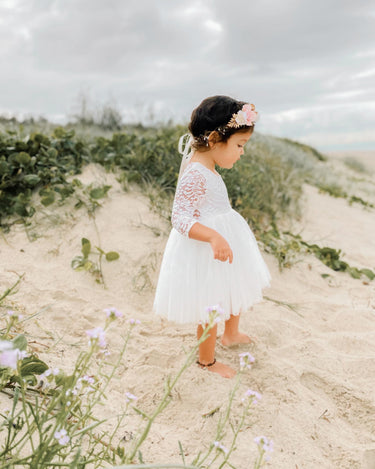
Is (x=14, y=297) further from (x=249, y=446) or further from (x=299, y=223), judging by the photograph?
(x=299, y=223)

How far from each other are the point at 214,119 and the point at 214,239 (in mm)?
664

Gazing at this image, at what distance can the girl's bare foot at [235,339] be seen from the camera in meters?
2.56

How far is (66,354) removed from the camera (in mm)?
2203

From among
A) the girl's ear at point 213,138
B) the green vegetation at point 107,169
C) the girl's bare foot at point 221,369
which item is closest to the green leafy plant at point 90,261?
the green vegetation at point 107,169

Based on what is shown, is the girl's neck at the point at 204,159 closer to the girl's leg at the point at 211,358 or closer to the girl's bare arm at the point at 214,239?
the girl's bare arm at the point at 214,239

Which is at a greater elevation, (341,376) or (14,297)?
(14,297)

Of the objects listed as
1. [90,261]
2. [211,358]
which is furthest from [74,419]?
[90,261]

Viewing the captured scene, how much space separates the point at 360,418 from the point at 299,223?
3.31m

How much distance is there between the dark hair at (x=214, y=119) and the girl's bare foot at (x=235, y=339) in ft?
3.72

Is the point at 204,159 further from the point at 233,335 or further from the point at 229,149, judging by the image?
the point at 233,335

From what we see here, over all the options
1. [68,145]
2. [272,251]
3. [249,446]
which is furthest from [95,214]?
[249,446]

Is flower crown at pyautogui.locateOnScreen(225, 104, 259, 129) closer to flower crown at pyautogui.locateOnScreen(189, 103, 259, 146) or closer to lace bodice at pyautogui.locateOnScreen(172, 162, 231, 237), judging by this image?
flower crown at pyautogui.locateOnScreen(189, 103, 259, 146)

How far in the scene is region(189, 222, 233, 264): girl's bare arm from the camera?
198 cm

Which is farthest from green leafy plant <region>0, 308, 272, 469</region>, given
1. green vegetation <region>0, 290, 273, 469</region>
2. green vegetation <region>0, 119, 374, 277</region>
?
green vegetation <region>0, 119, 374, 277</region>
